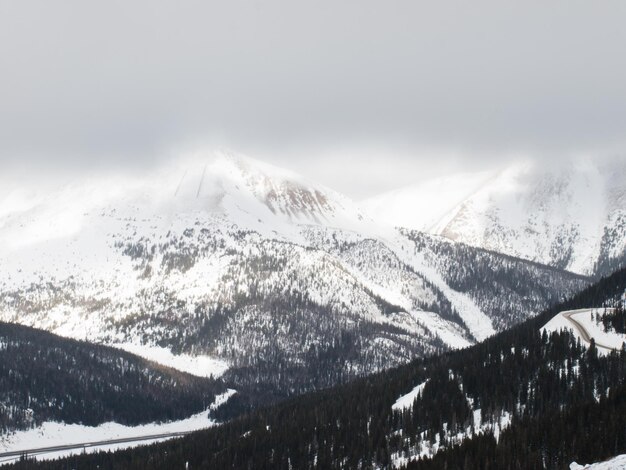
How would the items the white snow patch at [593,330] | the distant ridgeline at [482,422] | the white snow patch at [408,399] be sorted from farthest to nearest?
the white snow patch at [408,399] < the white snow patch at [593,330] < the distant ridgeline at [482,422]

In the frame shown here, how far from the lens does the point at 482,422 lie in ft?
504

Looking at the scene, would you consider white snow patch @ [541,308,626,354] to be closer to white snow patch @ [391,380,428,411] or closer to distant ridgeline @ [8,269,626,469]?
distant ridgeline @ [8,269,626,469]

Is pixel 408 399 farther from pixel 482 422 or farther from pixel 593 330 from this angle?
pixel 593 330

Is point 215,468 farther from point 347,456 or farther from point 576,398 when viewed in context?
point 576,398

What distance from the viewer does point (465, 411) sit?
162 metres

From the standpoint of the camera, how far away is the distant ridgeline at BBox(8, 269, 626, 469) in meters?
117

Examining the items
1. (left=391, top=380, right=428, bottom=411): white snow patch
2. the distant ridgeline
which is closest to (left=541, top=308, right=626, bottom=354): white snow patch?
the distant ridgeline

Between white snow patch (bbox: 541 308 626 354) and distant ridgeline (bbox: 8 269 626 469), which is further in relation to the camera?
white snow patch (bbox: 541 308 626 354)

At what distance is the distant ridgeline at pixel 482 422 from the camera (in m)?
117

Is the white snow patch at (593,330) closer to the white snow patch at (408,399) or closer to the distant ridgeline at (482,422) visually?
the distant ridgeline at (482,422)

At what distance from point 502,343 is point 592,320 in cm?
2170

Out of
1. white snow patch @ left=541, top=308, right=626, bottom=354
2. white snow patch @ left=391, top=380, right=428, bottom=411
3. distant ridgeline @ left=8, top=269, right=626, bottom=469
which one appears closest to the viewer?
distant ridgeline @ left=8, top=269, right=626, bottom=469

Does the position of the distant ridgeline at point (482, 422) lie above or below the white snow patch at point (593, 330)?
below

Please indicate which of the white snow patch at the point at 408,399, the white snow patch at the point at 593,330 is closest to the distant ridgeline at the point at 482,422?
the white snow patch at the point at 408,399
